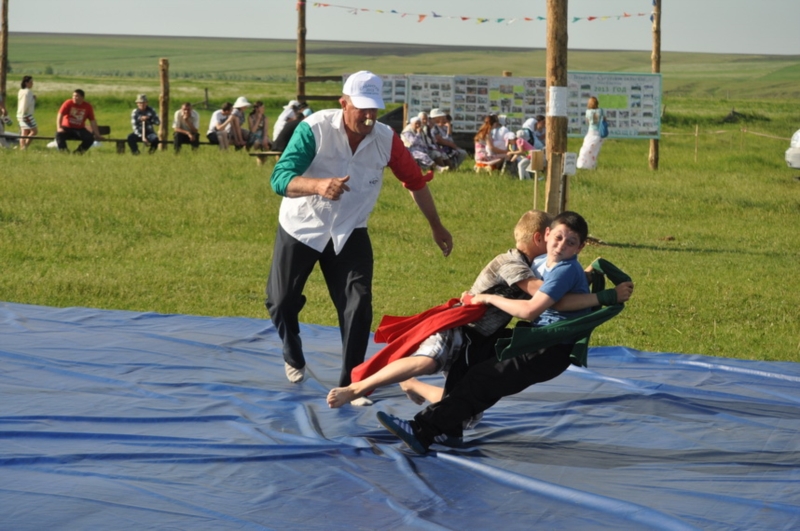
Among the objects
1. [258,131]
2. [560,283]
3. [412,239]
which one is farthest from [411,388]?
[258,131]

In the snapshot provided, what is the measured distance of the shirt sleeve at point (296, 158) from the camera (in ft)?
19.2

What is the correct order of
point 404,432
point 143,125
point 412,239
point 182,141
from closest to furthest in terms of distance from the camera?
point 404,432, point 412,239, point 143,125, point 182,141

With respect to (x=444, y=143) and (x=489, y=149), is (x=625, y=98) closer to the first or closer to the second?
(x=489, y=149)

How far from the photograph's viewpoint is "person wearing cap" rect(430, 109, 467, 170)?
65.4 feet

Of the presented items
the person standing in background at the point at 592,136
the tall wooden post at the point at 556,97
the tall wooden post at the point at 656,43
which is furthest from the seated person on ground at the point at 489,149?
the tall wooden post at the point at 556,97

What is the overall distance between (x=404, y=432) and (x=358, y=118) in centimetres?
177

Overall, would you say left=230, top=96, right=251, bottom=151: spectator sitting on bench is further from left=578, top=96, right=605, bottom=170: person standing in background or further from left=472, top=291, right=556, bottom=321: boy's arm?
left=472, top=291, right=556, bottom=321: boy's arm

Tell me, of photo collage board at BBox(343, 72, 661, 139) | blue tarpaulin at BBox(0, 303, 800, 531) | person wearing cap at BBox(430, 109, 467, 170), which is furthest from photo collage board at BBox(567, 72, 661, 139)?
blue tarpaulin at BBox(0, 303, 800, 531)

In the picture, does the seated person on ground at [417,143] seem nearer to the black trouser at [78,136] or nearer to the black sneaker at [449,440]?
the black trouser at [78,136]

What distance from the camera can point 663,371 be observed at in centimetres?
708

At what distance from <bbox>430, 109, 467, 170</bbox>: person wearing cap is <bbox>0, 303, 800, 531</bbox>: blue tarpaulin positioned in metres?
12.7

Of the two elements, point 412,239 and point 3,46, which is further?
point 3,46

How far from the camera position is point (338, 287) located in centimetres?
618

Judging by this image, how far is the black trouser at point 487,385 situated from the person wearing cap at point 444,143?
48.7ft
